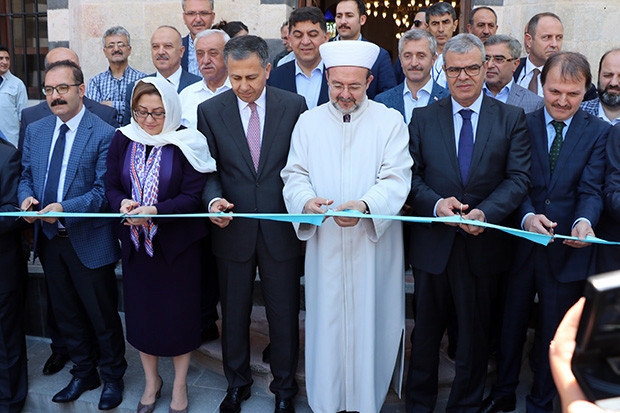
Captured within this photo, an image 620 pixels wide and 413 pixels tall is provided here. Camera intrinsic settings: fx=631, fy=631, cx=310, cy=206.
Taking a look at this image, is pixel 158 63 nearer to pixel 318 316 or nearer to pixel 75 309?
pixel 75 309

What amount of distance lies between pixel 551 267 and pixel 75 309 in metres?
3.00

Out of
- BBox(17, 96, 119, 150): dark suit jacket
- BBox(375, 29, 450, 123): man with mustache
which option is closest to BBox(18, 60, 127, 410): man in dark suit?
BBox(17, 96, 119, 150): dark suit jacket

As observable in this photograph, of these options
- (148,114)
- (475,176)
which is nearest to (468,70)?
(475,176)

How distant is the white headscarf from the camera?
12.0 ft

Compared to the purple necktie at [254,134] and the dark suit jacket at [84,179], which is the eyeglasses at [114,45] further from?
the purple necktie at [254,134]

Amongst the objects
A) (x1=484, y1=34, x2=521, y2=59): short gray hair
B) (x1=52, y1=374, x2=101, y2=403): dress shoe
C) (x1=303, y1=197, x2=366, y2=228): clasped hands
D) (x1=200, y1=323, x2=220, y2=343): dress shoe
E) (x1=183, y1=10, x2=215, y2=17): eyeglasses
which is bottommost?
(x1=52, y1=374, x2=101, y2=403): dress shoe

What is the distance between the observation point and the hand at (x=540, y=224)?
334 cm

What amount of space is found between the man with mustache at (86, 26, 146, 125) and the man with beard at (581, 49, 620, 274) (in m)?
3.88

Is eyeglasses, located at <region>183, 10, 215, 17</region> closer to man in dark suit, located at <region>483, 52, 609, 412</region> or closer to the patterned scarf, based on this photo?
the patterned scarf

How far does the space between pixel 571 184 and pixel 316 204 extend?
1.43m

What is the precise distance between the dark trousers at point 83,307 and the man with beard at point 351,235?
1.36 m

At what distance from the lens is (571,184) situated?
3.52m

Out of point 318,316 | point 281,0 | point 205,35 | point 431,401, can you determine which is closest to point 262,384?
point 318,316

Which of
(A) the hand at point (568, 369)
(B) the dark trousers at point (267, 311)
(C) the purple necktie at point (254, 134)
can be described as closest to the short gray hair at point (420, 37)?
(C) the purple necktie at point (254, 134)
